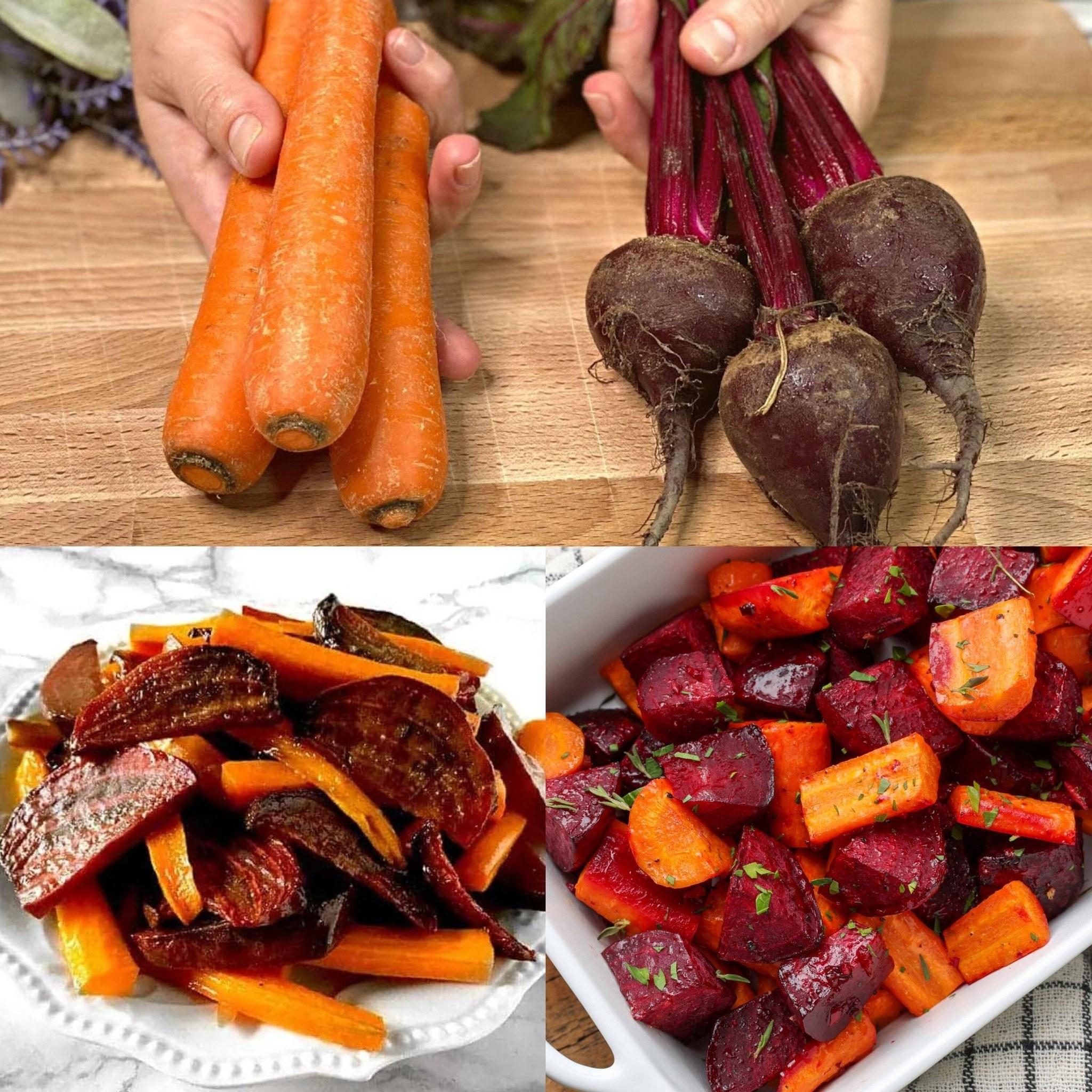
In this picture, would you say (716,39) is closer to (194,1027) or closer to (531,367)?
(531,367)

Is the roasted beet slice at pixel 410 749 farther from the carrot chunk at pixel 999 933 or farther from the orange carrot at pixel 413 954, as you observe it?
the carrot chunk at pixel 999 933

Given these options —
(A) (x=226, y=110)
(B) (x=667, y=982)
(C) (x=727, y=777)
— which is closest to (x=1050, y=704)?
(C) (x=727, y=777)

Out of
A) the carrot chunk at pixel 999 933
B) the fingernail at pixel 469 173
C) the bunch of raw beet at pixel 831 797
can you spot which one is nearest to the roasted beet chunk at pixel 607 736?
the bunch of raw beet at pixel 831 797

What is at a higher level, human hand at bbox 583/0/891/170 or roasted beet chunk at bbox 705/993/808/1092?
human hand at bbox 583/0/891/170

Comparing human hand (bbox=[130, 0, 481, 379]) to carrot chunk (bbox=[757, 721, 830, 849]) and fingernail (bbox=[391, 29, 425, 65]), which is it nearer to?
fingernail (bbox=[391, 29, 425, 65])

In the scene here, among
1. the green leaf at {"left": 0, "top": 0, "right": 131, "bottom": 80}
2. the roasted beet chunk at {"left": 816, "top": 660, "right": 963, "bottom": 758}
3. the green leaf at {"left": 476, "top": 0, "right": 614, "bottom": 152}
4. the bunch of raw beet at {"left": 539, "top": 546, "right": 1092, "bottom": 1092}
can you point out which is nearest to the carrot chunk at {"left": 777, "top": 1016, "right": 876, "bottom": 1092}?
the bunch of raw beet at {"left": 539, "top": 546, "right": 1092, "bottom": 1092}
